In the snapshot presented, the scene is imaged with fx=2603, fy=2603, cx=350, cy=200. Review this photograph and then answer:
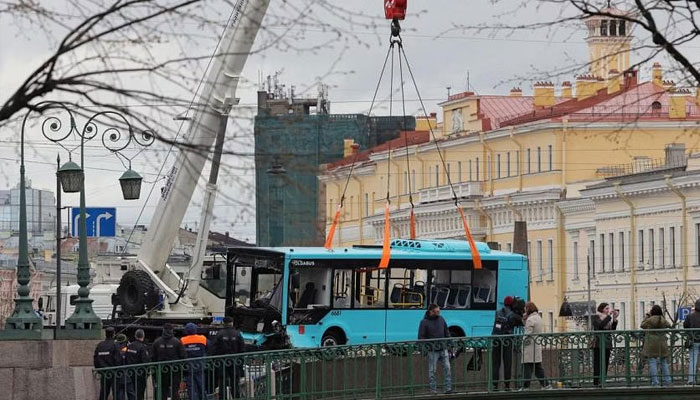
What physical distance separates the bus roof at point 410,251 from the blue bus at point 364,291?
0.02m

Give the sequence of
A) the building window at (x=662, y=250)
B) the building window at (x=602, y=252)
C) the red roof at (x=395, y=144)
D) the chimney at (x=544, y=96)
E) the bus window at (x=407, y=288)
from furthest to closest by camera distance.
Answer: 1. the red roof at (x=395, y=144)
2. the chimney at (x=544, y=96)
3. the building window at (x=602, y=252)
4. the building window at (x=662, y=250)
5. the bus window at (x=407, y=288)

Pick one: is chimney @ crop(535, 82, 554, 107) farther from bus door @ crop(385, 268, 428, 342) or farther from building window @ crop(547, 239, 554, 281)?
bus door @ crop(385, 268, 428, 342)

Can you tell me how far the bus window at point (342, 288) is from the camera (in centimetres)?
4353

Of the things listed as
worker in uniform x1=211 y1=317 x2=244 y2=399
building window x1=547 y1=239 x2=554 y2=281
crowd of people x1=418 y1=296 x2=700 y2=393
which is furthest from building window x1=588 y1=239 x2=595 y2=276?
worker in uniform x1=211 y1=317 x2=244 y2=399

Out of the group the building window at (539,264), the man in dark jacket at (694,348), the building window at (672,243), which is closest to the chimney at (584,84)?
the man in dark jacket at (694,348)

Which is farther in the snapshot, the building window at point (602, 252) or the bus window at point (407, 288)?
the building window at point (602, 252)

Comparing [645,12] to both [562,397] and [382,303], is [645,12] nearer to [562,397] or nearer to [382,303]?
[562,397]

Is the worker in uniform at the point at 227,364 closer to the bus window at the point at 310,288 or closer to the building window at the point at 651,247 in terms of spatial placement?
the bus window at the point at 310,288

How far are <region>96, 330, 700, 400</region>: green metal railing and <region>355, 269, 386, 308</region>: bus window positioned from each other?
9.81 metres

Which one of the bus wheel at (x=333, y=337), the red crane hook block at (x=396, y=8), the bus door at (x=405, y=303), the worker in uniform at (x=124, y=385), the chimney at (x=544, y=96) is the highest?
the chimney at (x=544, y=96)

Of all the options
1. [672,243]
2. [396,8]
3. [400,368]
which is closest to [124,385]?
[400,368]

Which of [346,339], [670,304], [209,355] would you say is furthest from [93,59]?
[670,304]

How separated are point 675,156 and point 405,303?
176 feet

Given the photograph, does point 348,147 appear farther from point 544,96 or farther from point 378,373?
point 378,373
